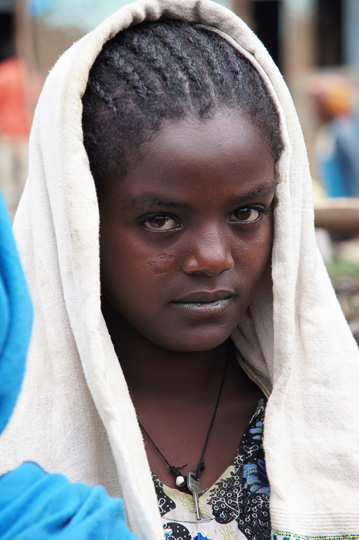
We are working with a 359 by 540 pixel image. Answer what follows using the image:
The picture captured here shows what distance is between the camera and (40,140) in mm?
1539

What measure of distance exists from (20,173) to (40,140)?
316 inches

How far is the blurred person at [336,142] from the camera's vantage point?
767 cm

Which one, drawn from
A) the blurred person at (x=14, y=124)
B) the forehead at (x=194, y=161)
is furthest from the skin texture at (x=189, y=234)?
the blurred person at (x=14, y=124)

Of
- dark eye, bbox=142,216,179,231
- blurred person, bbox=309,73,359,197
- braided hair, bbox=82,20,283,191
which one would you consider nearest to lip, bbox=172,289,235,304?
dark eye, bbox=142,216,179,231

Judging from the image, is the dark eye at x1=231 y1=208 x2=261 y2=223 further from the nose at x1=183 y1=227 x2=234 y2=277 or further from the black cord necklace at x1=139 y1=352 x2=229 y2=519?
the black cord necklace at x1=139 y1=352 x2=229 y2=519

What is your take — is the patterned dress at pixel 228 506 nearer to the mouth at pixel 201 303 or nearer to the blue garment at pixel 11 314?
the mouth at pixel 201 303

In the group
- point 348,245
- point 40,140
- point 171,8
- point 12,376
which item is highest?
point 171,8

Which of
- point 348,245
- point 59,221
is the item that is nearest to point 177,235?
point 59,221

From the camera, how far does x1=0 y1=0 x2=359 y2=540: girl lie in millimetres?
1451

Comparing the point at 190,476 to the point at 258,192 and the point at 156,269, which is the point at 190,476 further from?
the point at 258,192

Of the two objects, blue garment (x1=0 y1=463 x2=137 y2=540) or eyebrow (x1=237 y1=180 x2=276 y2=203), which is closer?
blue garment (x1=0 y1=463 x2=137 y2=540)

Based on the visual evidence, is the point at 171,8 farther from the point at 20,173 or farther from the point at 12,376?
the point at 20,173

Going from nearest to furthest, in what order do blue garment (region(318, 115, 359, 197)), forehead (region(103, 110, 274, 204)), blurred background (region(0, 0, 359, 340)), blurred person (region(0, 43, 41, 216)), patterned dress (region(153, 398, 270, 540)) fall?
forehead (region(103, 110, 274, 204)) < patterned dress (region(153, 398, 270, 540)) < blurred background (region(0, 0, 359, 340)) < blue garment (region(318, 115, 359, 197)) < blurred person (region(0, 43, 41, 216))

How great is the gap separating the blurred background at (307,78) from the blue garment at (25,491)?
1.38 metres
